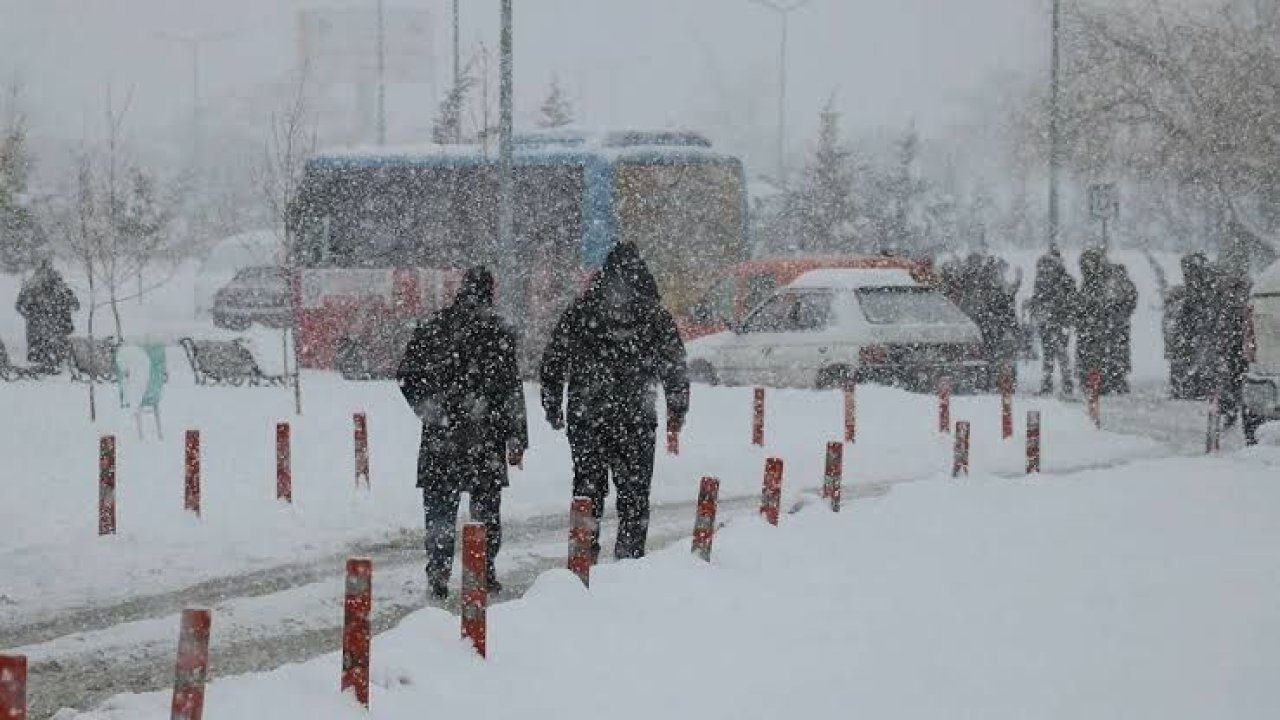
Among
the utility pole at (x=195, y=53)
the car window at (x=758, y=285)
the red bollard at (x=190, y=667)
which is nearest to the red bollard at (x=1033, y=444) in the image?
the car window at (x=758, y=285)

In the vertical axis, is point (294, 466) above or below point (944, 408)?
below

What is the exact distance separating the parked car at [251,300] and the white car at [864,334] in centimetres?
1858

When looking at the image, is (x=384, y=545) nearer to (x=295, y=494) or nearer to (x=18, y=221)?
(x=295, y=494)

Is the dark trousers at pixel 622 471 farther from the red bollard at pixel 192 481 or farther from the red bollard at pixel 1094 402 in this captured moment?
the red bollard at pixel 1094 402

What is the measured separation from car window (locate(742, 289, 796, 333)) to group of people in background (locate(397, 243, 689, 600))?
9.44 meters

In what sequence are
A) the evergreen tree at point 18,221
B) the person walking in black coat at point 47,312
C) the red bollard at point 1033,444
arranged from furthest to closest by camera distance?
the evergreen tree at point 18,221, the person walking in black coat at point 47,312, the red bollard at point 1033,444

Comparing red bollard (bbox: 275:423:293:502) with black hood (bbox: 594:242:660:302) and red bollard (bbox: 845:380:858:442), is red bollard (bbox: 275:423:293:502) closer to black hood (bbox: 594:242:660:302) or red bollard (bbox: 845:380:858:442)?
black hood (bbox: 594:242:660:302)

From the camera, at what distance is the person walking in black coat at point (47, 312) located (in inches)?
1028

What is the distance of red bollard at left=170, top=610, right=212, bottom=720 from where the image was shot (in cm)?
532

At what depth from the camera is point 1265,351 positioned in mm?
15297

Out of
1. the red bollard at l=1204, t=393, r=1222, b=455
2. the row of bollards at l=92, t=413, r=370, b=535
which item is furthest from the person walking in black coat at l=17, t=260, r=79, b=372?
the red bollard at l=1204, t=393, r=1222, b=455

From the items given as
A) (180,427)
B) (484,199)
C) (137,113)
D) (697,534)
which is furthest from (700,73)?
(697,534)

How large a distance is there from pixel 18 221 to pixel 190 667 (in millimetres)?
37539

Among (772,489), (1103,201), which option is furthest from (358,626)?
(1103,201)
